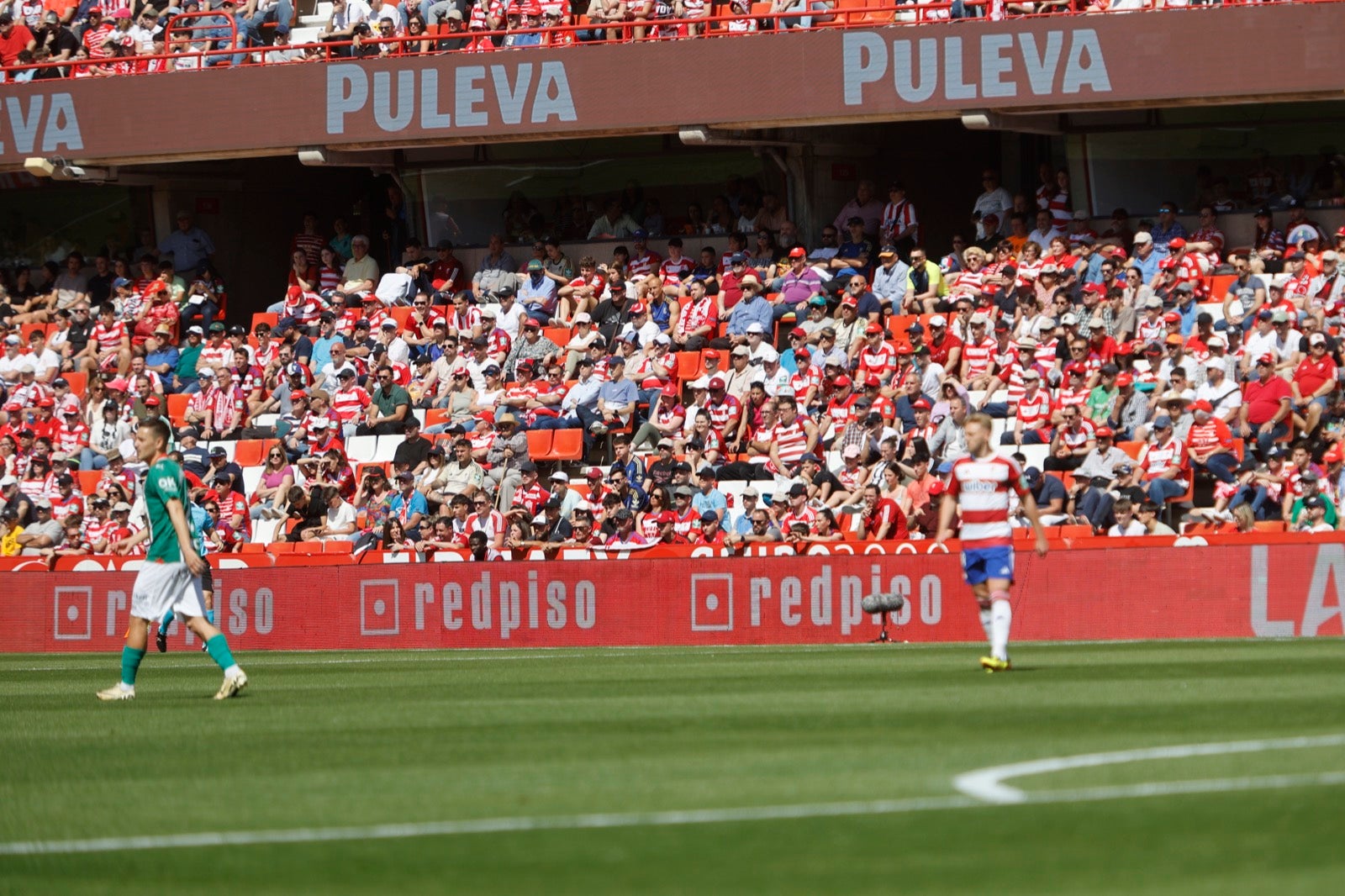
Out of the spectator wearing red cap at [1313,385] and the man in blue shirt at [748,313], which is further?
the man in blue shirt at [748,313]

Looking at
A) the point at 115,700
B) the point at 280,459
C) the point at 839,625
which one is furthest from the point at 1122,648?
the point at 280,459

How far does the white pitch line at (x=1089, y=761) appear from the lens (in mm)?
7820

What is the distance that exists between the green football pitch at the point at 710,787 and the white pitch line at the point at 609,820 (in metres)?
0.02

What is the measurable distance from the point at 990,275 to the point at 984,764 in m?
17.6

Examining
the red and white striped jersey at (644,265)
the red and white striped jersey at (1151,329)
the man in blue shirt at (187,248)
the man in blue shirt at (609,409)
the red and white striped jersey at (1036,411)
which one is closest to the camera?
the red and white striped jersey at (1036,411)

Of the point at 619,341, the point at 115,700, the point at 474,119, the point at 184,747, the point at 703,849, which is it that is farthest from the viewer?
the point at 474,119

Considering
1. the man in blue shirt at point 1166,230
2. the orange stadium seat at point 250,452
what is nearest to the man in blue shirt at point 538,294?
the orange stadium seat at point 250,452

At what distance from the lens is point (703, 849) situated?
22.7 feet

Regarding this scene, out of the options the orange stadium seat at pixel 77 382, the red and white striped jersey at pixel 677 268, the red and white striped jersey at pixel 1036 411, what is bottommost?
the red and white striped jersey at pixel 1036 411

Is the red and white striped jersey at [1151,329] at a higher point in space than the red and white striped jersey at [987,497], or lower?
higher

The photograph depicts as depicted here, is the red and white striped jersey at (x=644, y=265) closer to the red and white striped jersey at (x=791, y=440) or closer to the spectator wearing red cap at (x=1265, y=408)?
the red and white striped jersey at (x=791, y=440)

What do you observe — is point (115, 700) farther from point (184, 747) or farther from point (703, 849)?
point (703, 849)

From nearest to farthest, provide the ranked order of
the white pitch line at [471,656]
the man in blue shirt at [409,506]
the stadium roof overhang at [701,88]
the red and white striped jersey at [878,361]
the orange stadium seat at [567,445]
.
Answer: the white pitch line at [471,656] → the man in blue shirt at [409,506] → the red and white striped jersey at [878,361] → the stadium roof overhang at [701,88] → the orange stadium seat at [567,445]

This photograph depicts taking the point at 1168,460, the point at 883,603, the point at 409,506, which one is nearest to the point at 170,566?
the point at 883,603
